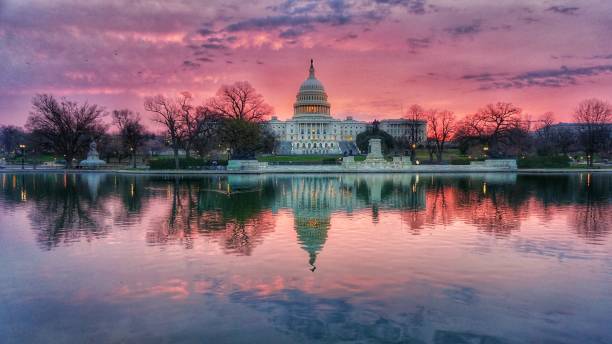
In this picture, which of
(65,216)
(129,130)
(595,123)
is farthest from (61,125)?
(595,123)

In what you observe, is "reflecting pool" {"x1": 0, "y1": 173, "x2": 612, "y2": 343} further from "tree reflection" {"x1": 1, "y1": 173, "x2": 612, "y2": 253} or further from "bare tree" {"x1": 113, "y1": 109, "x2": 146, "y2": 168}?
"bare tree" {"x1": 113, "y1": 109, "x2": 146, "y2": 168}

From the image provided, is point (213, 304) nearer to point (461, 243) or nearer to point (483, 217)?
point (461, 243)

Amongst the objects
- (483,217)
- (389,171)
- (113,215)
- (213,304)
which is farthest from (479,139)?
(213,304)

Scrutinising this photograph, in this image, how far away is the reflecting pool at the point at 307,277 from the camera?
7258mm

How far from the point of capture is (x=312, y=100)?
149875 millimetres

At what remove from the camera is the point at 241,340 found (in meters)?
6.88

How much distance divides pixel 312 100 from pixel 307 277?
142m

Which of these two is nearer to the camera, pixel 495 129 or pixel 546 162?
pixel 546 162

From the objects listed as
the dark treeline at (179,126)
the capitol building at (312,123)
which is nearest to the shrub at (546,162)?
the dark treeline at (179,126)

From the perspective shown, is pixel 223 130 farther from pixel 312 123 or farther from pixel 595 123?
pixel 312 123

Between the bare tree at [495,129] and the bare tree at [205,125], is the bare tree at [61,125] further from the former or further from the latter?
the bare tree at [495,129]

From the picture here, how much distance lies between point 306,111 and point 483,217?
135244mm

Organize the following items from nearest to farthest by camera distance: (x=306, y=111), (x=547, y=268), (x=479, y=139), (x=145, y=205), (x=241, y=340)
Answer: (x=241, y=340) < (x=547, y=268) < (x=145, y=205) < (x=479, y=139) < (x=306, y=111)

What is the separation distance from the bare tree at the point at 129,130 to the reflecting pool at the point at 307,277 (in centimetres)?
5152
